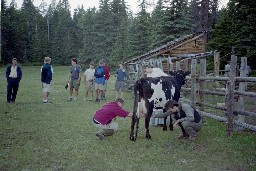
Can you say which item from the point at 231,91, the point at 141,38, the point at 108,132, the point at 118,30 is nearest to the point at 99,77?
the point at 108,132

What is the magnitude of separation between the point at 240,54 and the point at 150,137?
15953 mm

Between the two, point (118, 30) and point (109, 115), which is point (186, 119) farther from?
point (118, 30)

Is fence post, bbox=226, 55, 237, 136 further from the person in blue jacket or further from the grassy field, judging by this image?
the person in blue jacket

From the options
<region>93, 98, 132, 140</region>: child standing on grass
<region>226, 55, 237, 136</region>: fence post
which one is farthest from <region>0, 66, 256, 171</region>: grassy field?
<region>226, 55, 237, 136</region>: fence post

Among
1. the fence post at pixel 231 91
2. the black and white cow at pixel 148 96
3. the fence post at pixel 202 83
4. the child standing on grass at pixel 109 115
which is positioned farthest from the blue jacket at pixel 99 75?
the fence post at pixel 231 91

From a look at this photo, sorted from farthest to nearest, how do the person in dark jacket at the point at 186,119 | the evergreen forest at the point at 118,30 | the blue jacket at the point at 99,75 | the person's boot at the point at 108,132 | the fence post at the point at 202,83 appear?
the evergreen forest at the point at 118,30 < the blue jacket at the point at 99,75 < the fence post at the point at 202,83 < the person's boot at the point at 108,132 < the person in dark jacket at the point at 186,119

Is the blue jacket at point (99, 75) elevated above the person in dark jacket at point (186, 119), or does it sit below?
above

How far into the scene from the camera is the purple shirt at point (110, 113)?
7.53 m

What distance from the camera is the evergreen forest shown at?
25.6 meters

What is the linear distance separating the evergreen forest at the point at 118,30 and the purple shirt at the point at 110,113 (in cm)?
1530

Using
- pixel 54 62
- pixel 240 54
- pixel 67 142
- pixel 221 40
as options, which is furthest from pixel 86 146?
pixel 54 62

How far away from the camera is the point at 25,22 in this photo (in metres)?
72.5

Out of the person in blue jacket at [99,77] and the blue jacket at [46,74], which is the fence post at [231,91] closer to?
the person in blue jacket at [99,77]

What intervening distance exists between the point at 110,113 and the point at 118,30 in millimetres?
51683
